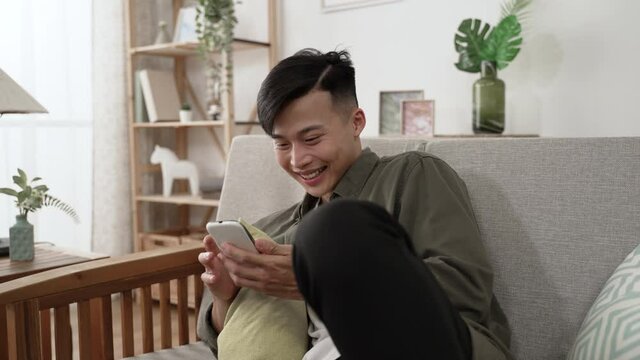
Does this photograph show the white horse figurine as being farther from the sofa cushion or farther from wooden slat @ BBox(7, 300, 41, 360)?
wooden slat @ BBox(7, 300, 41, 360)

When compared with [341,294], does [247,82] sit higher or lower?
higher

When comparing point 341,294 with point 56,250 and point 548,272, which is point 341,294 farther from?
point 56,250

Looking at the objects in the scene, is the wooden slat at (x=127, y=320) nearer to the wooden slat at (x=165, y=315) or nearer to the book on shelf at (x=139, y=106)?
the wooden slat at (x=165, y=315)

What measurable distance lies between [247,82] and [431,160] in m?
2.08

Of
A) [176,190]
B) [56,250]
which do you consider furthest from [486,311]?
[176,190]

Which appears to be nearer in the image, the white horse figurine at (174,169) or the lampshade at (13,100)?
the lampshade at (13,100)

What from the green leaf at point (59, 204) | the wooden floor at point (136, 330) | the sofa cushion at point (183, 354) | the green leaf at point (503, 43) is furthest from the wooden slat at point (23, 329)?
the green leaf at point (503, 43)

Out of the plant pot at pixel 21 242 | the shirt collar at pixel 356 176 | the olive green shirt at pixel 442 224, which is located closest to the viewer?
the olive green shirt at pixel 442 224

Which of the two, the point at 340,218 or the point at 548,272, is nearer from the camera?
the point at 340,218

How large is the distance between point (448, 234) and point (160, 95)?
237cm

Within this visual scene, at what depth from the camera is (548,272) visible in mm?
1102

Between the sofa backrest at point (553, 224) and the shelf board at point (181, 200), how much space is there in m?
1.86

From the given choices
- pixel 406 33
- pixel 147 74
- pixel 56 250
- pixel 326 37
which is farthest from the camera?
pixel 147 74

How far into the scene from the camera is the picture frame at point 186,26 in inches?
118
